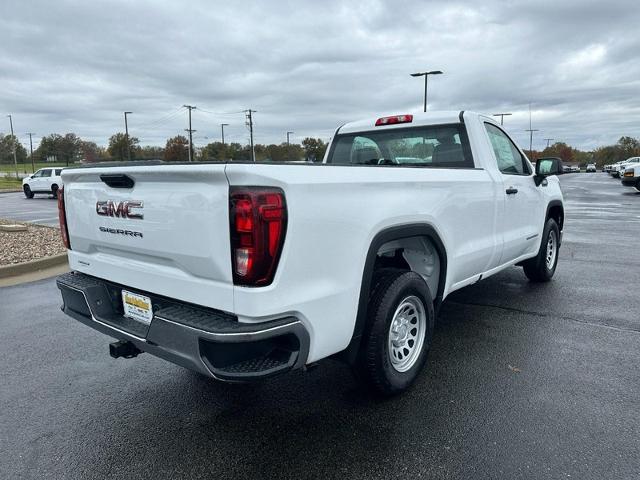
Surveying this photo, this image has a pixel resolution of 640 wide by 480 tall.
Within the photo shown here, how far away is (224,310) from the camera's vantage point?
2.37 meters

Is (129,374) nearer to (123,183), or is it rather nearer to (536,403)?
(123,183)

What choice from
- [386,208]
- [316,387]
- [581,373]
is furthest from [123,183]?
[581,373]

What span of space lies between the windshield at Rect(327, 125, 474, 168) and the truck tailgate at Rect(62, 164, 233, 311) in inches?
80.0

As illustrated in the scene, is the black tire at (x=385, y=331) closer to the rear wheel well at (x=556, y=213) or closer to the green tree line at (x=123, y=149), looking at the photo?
the rear wheel well at (x=556, y=213)

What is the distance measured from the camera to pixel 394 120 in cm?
477

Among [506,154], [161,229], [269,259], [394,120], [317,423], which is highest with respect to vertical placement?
[394,120]

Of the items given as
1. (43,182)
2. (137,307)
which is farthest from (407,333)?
(43,182)

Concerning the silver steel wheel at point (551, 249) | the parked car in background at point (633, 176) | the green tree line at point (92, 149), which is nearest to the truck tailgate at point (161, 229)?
the silver steel wheel at point (551, 249)

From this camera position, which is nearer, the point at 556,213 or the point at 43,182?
the point at 556,213

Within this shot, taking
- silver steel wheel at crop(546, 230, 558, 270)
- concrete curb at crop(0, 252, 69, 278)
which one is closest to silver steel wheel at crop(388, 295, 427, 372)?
silver steel wheel at crop(546, 230, 558, 270)

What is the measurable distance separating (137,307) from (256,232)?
1.09 meters

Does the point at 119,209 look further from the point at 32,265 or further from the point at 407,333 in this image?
the point at 32,265

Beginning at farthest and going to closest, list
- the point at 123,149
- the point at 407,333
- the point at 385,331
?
the point at 123,149 < the point at 407,333 < the point at 385,331

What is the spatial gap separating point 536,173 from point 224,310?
4.20 m
